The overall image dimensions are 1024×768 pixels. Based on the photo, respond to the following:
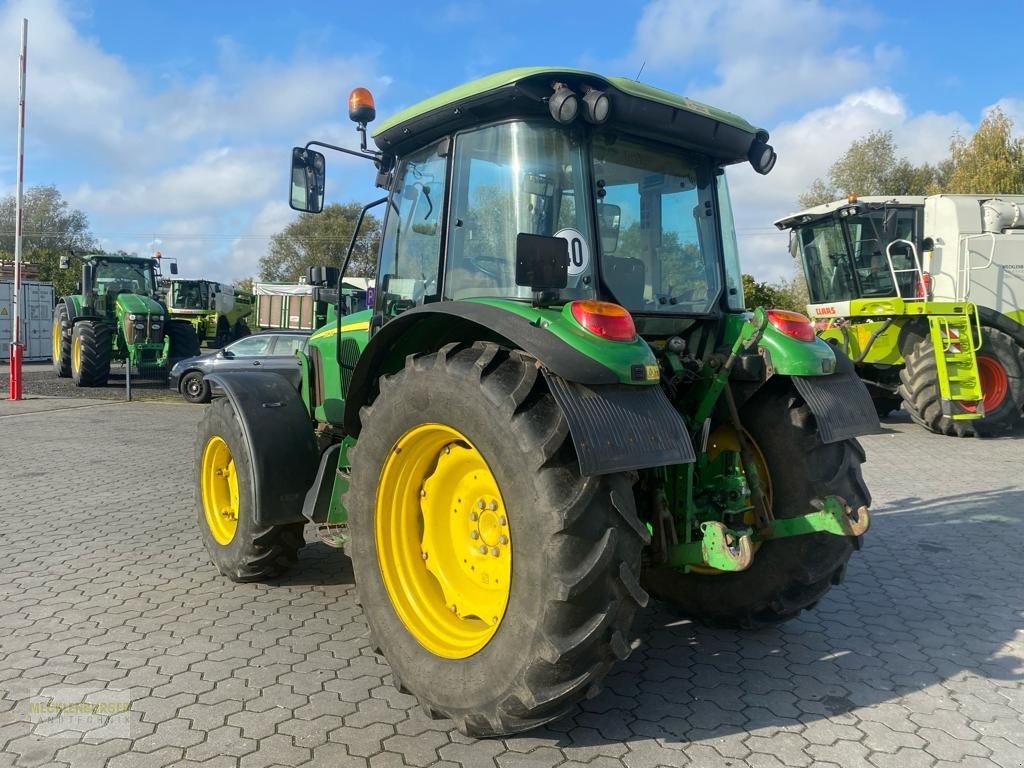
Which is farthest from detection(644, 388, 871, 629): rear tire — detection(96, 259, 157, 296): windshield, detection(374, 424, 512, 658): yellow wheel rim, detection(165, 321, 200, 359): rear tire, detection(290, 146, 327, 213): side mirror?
detection(96, 259, 157, 296): windshield

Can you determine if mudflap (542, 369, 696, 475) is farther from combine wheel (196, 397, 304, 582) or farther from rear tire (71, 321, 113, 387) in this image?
rear tire (71, 321, 113, 387)

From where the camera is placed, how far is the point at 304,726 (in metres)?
2.88

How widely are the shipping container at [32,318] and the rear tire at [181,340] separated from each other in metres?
9.53

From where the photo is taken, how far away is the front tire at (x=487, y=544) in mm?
2477

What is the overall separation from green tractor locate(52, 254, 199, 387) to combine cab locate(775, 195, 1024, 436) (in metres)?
12.9

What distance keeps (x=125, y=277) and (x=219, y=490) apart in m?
15.9

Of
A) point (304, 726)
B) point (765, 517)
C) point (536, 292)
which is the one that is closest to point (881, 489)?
point (765, 517)

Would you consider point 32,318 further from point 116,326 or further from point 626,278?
point 626,278

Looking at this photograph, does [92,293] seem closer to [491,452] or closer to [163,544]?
[163,544]

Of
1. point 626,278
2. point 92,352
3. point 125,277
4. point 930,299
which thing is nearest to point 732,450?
point 626,278

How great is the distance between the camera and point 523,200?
10.4 ft

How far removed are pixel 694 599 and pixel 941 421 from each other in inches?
334

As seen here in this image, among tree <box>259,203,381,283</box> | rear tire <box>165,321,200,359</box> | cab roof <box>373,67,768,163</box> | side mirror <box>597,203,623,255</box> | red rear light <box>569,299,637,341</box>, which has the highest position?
tree <box>259,203,381,283</box>

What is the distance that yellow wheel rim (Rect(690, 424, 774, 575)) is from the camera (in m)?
3.53
